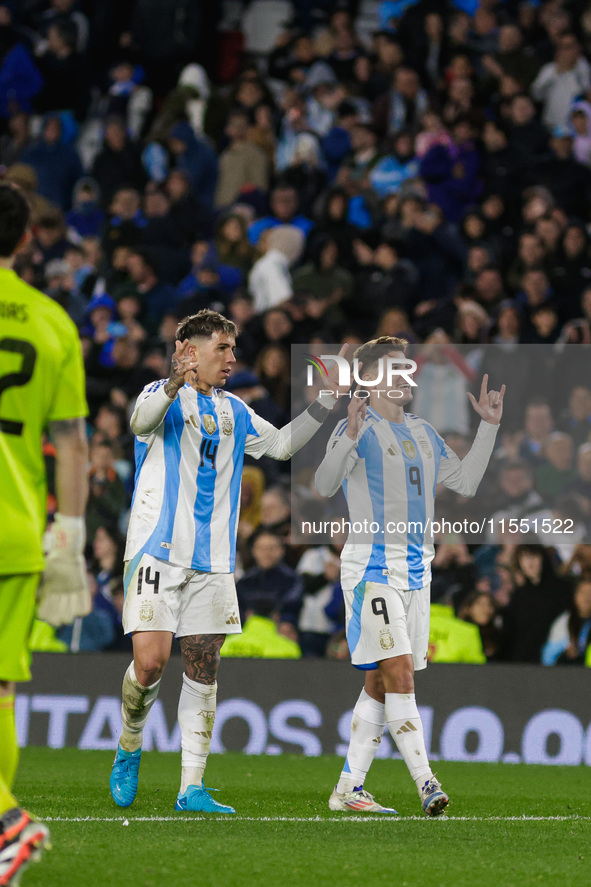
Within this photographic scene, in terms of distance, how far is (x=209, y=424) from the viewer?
259 inches

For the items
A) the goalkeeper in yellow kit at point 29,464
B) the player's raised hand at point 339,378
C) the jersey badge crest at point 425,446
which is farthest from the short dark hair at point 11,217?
the jersey badge crest at point 425,446

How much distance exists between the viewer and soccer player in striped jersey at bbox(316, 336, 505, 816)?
650 cm

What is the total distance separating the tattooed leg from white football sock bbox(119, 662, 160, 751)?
16 centimetres

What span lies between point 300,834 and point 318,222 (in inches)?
384

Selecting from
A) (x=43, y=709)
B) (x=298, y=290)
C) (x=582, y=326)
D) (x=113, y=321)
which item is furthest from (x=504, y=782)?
(x=113, y=321)

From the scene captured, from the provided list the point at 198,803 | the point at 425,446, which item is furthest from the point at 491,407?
the point at 198,803

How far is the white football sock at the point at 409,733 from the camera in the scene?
6363 mm

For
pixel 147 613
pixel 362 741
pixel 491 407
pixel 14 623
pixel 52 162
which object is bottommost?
pixel 362 741

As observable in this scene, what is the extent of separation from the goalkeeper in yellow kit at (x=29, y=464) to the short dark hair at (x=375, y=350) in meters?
2.58

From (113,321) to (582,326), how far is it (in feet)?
16.6

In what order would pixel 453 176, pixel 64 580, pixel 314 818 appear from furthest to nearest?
pixel 453 176, pixel 314 818, pixel 64 580

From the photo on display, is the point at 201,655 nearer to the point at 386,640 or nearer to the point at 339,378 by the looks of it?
the point at 386,640

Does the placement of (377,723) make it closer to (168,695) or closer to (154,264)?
→ (168,695)

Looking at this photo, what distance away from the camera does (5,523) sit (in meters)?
4.18
